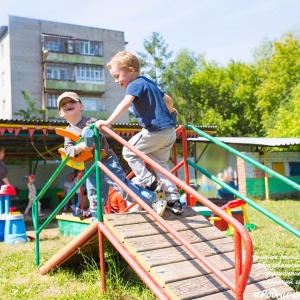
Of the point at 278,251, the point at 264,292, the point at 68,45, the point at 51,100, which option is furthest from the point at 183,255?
the point at 68,45

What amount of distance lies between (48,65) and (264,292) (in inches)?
1478

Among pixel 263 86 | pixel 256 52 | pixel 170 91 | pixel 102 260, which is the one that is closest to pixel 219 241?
pixel 102 260

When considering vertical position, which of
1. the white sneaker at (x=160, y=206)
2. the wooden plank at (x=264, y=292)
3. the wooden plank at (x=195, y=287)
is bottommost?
the wooden plank at (x=264, y=292)

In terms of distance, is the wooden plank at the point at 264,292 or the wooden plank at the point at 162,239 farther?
the wooden plank at the point at 162,239

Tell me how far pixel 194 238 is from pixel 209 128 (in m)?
9.20

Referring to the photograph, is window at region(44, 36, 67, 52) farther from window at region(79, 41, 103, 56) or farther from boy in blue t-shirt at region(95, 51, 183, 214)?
boy in blue t-shirt at region(95, 51, 183, 214)

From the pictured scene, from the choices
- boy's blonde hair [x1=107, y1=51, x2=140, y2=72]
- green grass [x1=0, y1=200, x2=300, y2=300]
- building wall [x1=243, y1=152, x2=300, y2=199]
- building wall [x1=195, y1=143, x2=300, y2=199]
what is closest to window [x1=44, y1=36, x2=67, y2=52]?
building wall [x1=195, y1=143, x2=300, y2=199]

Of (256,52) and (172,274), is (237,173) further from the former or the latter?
(256,52)

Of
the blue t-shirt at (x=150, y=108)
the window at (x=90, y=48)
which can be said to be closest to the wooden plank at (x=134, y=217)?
the blue t-shirt at (x=150, y=108)

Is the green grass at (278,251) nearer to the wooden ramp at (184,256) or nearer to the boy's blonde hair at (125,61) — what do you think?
the wooden ramp at (184,256)

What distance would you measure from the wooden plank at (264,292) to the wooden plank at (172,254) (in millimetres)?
412

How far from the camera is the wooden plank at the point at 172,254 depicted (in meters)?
3.09

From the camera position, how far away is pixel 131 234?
338 cm

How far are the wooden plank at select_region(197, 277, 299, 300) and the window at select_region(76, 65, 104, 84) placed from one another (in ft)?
122
